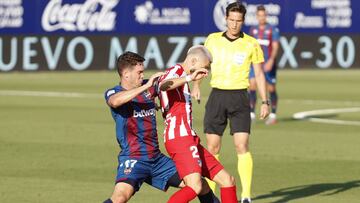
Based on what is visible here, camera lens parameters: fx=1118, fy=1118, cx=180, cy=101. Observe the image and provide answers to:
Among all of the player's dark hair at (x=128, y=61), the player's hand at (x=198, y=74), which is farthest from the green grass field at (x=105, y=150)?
the player's hand at (x=198, y=74)

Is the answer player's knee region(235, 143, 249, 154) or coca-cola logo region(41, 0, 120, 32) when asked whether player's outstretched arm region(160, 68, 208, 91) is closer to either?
player's knee region(235, 143, 249, 154)

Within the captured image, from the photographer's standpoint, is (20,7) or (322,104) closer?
(322,104)

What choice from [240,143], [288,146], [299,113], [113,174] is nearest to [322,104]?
[299,113]

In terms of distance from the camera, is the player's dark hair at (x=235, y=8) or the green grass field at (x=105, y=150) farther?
the green grass field at (x=105, y=150)

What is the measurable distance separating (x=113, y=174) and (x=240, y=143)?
3013 millimetres

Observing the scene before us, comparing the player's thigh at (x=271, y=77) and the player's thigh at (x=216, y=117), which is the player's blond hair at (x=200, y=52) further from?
the player's thigh at (x=271, y=77)

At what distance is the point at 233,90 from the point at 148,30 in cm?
2415

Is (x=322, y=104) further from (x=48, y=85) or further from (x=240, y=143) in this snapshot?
(x=240, y=143)

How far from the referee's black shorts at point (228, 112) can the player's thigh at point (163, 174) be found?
261 centimetres

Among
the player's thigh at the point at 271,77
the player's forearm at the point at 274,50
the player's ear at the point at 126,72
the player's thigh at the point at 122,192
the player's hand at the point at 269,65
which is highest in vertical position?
the player's ear at the point at 126,72

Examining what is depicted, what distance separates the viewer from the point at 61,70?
37312mm

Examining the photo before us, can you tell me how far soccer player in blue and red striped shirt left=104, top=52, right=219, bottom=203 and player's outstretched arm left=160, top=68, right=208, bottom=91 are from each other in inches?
4.1

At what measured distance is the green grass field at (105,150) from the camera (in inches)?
568

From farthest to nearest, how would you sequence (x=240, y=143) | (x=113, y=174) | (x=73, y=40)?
(x=73, y=40)
(x=113, y=174)
(x=240, y=143)
